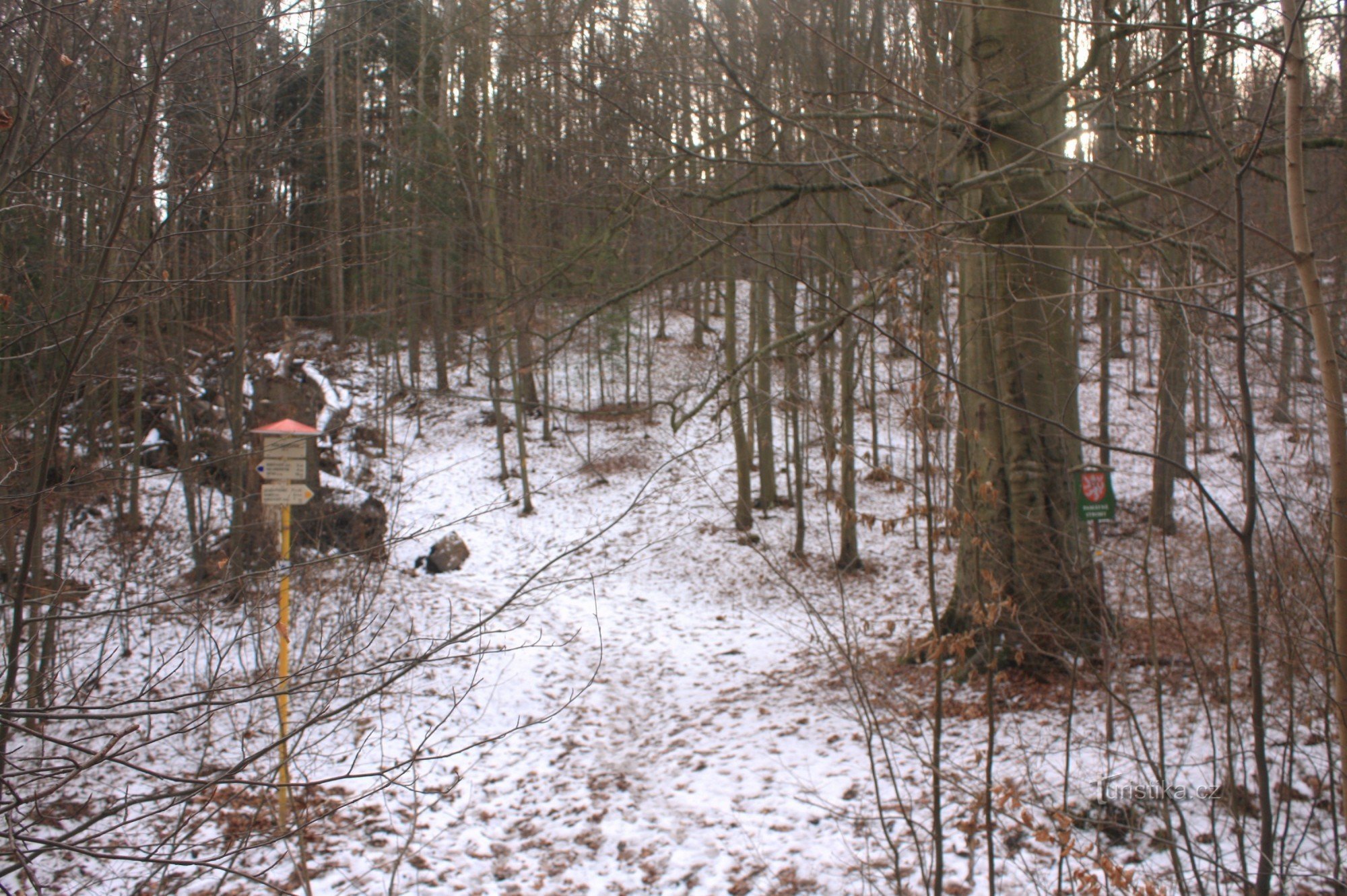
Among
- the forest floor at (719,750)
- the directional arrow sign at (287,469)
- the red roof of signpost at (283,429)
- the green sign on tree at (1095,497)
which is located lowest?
the forest floor at (719,750)

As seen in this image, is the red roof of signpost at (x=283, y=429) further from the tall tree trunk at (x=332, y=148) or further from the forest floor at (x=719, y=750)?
the tall tree trunk at (x=332, y=148)

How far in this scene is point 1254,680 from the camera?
2.14 m

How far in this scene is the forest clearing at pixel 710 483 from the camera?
242cm

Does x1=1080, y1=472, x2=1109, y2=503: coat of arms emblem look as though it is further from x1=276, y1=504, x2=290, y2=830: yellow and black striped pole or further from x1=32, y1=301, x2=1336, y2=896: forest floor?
x1=276, y1=504, x2=290, y2=830: yellow and black striped pole

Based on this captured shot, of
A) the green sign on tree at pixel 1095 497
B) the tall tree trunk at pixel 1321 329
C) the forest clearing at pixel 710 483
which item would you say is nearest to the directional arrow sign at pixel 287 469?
the forest clearing at pixel 710 483

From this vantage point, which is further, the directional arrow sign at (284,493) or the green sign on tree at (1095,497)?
the directional arrow sign at (284,493)

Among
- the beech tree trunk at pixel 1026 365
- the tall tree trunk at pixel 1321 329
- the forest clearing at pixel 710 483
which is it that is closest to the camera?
the tall tree trunk at pixel 1321 329

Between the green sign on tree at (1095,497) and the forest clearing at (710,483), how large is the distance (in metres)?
0.04

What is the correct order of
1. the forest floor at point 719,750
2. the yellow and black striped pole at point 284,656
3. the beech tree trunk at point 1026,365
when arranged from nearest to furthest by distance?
the forest floor at point 719,750
the yellow and black striped pole at point 284,656
the beech tree trunk at point 1026,365

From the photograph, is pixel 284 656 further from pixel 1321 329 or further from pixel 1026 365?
pixel 1026 365

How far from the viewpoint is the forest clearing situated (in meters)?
2.42

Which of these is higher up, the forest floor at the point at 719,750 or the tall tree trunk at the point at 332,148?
the tall tree trunk at the point at 332,148

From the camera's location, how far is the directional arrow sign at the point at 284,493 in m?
5.03

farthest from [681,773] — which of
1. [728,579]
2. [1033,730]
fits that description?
[728,579]
